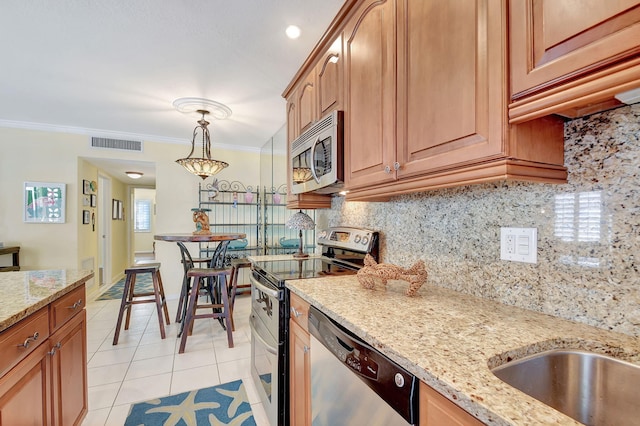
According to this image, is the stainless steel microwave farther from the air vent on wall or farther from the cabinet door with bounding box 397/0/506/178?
the air vent on wall

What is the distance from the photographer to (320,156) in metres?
→ 1.78

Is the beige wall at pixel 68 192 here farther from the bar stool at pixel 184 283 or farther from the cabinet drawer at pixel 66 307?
the cabinet drawer at pixel 66 307

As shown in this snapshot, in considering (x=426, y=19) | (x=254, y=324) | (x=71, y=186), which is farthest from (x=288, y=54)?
(x=71, y=186)

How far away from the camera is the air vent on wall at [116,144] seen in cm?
389

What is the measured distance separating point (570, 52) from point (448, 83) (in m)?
0.33

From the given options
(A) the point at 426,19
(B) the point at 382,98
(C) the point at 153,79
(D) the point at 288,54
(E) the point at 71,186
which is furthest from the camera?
(E) the point at 71,186

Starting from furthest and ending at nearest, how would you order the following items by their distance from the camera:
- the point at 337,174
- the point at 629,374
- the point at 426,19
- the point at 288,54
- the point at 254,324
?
the point at 288,54 < the point at 254,324 < the point at 337,174 < the point at 426,19 < the point at 629,374

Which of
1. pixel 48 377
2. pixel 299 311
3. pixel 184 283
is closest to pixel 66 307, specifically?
pixel 48 377

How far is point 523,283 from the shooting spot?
41.1 inches

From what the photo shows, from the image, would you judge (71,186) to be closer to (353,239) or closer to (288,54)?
(288,54)

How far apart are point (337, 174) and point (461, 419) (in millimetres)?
1227

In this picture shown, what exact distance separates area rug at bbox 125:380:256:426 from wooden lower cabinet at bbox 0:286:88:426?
34 centimetres

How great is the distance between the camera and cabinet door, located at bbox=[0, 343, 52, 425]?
98 cm

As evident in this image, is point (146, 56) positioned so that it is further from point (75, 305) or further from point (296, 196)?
point (75, 305)
